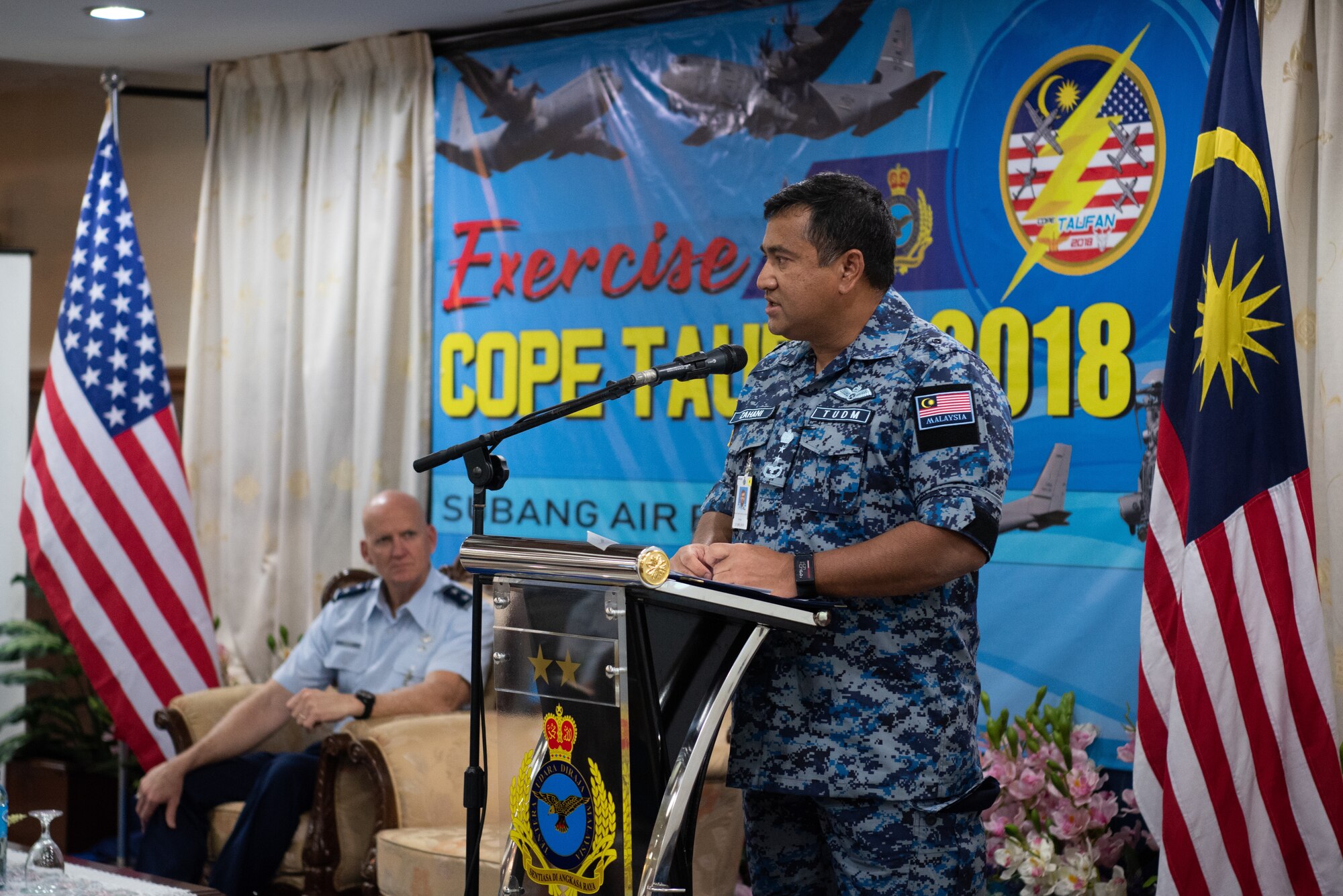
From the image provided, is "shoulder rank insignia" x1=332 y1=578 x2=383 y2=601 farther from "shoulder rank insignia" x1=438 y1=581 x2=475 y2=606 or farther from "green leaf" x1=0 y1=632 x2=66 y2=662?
"green leaf" x1=0 y1=632 x2=66 y2=662

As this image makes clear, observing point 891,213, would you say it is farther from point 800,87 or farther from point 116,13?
point 116,13

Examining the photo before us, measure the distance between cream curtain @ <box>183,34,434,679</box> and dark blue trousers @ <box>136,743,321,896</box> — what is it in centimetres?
109

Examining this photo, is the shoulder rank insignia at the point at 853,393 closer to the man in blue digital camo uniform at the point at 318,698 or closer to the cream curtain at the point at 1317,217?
the cream curtain at the point at 1317,217

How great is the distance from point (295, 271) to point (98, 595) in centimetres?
129

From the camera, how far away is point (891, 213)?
115 inches

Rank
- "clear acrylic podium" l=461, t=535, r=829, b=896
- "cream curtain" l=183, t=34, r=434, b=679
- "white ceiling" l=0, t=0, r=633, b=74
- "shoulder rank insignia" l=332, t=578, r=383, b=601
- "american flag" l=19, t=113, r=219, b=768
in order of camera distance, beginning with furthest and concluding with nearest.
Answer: "cream curtain" l=183, t=34, r=434, b=679 → "american flag" l=19, t=113, r=219, b=768 → "white ceiling" l=0, t=0, r=633, b=74 → "shoulder rank insignia" l=332, t=578, r=383, b=601 → "clear acrylic podium" l=461, t=535, r=829, b=896

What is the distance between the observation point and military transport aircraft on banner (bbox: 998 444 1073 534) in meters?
3.34

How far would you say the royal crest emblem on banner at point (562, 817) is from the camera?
6.18 feet

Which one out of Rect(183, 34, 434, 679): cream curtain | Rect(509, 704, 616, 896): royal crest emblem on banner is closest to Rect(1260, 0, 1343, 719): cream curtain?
Rect(509, 704, 616, 896): royal crest emblem on banner

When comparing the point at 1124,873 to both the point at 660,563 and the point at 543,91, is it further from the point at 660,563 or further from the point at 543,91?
the point at 543,91

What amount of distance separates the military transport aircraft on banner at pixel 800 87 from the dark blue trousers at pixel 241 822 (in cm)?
207

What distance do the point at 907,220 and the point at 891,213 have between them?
707 millimetres

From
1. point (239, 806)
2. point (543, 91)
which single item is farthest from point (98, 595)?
A: point (543, 91)

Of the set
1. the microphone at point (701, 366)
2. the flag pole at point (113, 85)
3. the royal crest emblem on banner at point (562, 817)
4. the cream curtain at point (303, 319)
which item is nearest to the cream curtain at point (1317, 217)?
the microphone at point (701, 366)
